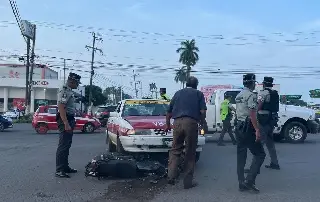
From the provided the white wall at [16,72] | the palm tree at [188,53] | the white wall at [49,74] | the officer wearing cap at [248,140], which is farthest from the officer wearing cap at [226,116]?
the white wall at [49,74]

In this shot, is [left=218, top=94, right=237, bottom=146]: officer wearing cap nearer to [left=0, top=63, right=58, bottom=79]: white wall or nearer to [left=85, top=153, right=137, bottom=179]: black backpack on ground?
[left=85, top=153, right=137, bottom=179]: black backpack on ground

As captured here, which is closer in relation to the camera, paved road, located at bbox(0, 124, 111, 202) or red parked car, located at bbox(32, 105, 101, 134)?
paved road, located at bbox(0, 124, 111, 202)

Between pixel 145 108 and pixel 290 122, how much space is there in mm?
6355

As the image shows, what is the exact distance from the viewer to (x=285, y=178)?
771cm

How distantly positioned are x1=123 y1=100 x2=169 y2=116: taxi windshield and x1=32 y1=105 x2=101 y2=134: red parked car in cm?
1177

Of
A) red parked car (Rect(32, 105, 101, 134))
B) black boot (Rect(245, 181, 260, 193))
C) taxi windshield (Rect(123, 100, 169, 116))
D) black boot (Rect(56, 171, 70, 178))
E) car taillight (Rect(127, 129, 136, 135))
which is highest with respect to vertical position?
taxi windshield (Rect(123, 100, 169, 116))

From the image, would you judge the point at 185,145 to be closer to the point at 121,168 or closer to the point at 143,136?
the point at 121,168

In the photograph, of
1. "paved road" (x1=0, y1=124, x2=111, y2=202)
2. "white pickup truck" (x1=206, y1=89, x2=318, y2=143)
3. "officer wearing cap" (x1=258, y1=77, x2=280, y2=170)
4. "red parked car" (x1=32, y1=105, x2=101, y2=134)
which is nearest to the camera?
"paved road" (x1=0, y1=124, x2=111, y2=202)

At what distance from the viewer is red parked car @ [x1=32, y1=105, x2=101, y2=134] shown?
21.7m

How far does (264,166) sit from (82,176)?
150 inches

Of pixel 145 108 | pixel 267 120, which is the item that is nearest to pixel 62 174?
pixel 145 108

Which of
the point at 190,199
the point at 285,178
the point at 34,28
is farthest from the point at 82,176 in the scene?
the point at 34,28

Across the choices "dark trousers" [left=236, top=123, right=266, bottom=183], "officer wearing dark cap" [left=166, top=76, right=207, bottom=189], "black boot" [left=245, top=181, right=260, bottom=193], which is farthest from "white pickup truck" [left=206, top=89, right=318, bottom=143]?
"black boot" [left=245, top=181, right=260, bottom=193]

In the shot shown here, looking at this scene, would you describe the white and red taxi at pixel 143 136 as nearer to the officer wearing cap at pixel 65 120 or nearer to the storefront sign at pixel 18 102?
the officer wearing cap at pixel 65 120
